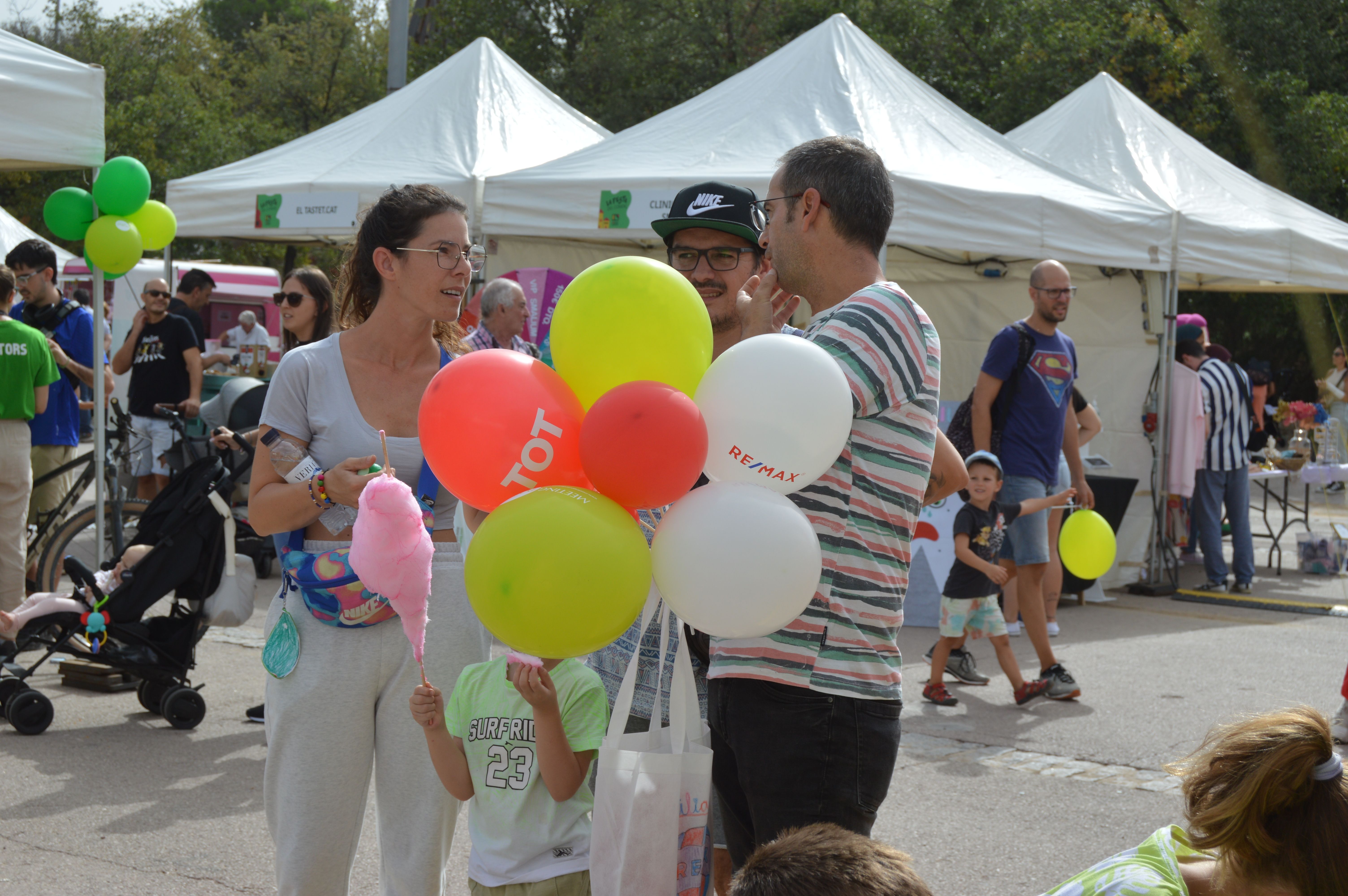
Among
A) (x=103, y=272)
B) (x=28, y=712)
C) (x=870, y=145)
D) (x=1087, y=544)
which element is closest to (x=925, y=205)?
(x=870, y=145)

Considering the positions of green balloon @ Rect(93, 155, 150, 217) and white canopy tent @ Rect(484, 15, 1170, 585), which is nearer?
green balloon @ Rect(93, 155, 150, 217)

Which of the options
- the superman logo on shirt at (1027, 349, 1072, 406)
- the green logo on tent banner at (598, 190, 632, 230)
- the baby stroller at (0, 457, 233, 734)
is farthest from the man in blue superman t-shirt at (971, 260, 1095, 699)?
the baby stroller at (0, 457, 233, 734)

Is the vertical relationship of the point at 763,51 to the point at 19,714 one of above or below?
above

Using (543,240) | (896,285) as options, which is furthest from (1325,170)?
(896,285)

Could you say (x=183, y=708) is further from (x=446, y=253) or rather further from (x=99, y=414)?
(x=446, y=253)

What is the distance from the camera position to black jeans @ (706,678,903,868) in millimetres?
2131

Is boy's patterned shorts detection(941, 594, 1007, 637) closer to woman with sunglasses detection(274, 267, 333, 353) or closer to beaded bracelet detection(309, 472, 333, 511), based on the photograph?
woman with sunglasses detection(274, 267, 333, 353)

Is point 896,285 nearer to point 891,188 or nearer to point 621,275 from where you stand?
point 891,188

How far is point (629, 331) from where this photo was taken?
2.00 m

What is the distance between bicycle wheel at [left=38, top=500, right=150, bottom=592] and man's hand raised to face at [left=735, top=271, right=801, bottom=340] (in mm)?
5742

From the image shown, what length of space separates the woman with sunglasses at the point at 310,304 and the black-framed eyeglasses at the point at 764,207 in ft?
9.25

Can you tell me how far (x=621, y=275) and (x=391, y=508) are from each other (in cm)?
59

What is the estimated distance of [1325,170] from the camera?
65.6 ft

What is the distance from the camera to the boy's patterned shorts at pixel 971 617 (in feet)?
21.0
